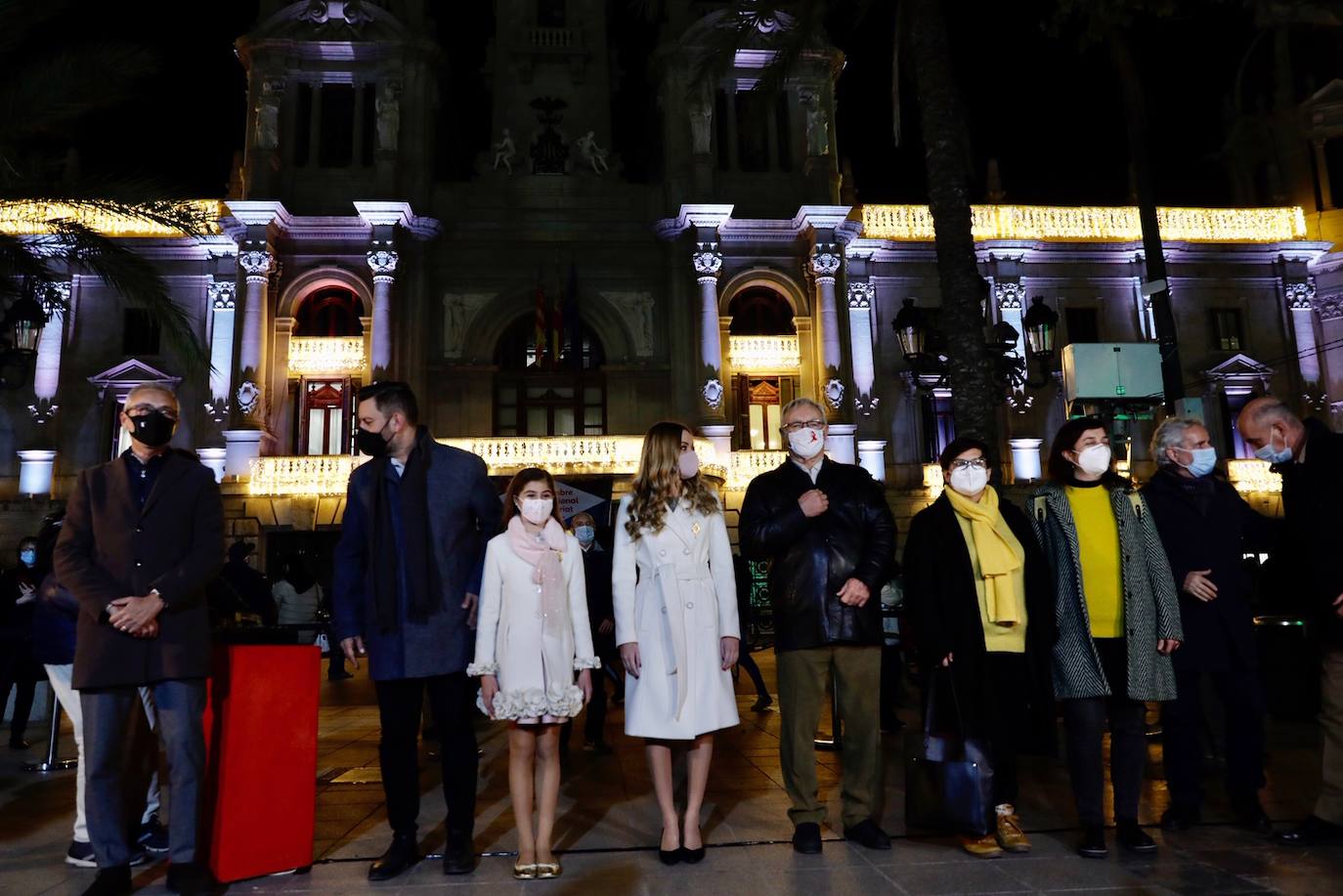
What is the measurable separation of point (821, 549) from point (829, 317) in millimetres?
20993

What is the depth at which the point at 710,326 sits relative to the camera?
2491 cm

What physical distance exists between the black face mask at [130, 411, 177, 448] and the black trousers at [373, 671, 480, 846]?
169cm

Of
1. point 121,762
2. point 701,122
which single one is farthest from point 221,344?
point 121,762

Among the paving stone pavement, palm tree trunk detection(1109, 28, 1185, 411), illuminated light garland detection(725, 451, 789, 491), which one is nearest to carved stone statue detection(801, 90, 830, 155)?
illuminated light garland detection(725, 451, 789, 491)

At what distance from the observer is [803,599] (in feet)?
16.7

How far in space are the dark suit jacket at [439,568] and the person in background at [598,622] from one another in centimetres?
254

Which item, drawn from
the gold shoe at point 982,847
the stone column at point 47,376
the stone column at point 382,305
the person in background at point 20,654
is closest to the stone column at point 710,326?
the stone column at point 382,305

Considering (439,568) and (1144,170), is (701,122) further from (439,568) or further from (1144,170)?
(439,568)

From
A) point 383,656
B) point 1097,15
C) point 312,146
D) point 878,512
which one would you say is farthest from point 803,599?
point 312,146

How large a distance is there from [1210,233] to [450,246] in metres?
23.4

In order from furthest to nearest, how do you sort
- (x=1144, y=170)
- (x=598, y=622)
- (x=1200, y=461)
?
(x=1144, y=170) → (x=598, y=622) → (x=1200, y=461)

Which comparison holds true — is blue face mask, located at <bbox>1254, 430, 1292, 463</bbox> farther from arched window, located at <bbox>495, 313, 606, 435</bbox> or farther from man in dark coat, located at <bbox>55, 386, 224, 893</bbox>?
arched window, located at <bbox>495, 313, 606, 435</bbox>

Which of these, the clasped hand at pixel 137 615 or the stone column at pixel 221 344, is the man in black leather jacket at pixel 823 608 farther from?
the stone column at pixel 221 344

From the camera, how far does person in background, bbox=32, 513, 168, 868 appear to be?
16.0ft
